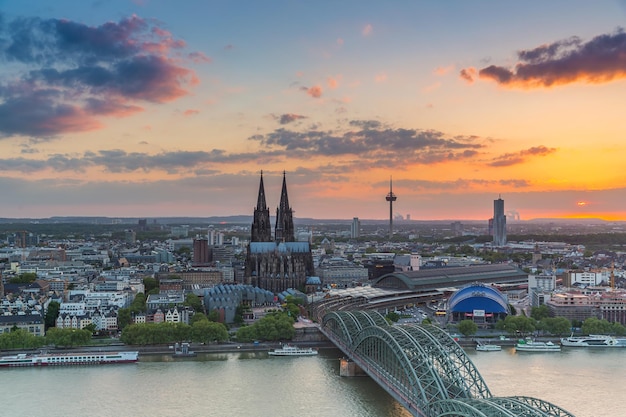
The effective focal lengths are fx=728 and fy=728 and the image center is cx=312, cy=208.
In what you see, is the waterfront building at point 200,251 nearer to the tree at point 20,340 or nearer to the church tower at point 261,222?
the church tower at point 261,222

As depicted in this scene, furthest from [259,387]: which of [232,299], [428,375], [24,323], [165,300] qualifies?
[165,300]

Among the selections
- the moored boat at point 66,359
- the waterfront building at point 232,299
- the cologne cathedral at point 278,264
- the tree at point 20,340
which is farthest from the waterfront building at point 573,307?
the tree at point 20,340

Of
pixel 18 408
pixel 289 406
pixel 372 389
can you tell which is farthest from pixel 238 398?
pixel 18 408

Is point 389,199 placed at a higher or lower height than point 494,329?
higher

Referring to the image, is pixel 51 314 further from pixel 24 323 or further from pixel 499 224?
pixel 499 224

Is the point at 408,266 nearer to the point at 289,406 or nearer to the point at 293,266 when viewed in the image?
the point at 293,266

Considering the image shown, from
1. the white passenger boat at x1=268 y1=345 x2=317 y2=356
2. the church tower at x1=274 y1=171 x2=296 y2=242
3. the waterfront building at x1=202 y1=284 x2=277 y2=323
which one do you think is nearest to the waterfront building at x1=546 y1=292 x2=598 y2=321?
the white passenger boat at x1=268 y1=345 x2=317 y2=356
